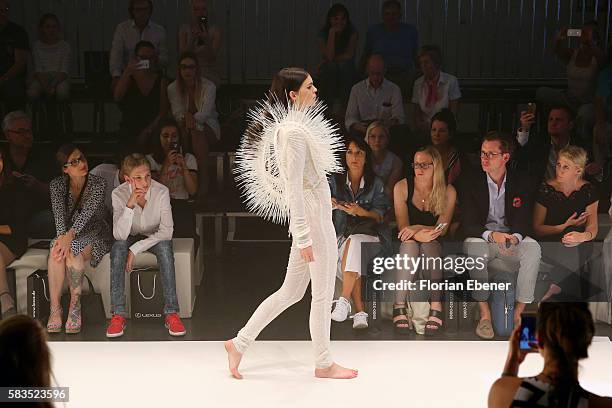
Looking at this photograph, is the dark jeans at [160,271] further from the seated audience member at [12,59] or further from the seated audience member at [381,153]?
the seated audience member at [381,153]

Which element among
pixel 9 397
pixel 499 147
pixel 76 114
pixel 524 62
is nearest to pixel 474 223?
pixel 499 147

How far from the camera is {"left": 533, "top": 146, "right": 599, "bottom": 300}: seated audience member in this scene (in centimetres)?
554

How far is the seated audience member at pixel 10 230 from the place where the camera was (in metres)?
5.52

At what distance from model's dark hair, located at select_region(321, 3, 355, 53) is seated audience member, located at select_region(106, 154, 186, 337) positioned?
1200mm

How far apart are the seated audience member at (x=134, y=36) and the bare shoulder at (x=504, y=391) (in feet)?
10.9

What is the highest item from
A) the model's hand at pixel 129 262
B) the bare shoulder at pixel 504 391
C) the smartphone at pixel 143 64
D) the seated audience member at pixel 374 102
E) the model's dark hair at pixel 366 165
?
the smartphone at pixel 143 64

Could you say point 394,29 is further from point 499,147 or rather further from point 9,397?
point 9,397

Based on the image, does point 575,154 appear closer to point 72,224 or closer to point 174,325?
point 174,325

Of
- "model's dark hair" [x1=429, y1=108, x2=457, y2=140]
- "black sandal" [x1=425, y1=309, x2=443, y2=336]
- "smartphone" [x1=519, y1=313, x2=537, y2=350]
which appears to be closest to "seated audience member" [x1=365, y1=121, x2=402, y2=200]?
"model's dark hair" [x1=429, y1=108, x2=457, y2=140]

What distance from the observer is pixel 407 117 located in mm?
5523

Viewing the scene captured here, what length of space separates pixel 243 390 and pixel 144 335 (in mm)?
1171

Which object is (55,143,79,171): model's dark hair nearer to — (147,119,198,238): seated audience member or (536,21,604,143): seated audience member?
(147,119,198,238): seated audience member

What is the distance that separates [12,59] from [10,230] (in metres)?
0.93

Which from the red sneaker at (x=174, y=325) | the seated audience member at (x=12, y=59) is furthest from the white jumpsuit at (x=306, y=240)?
the seated audience member at (x=12, y=59)
